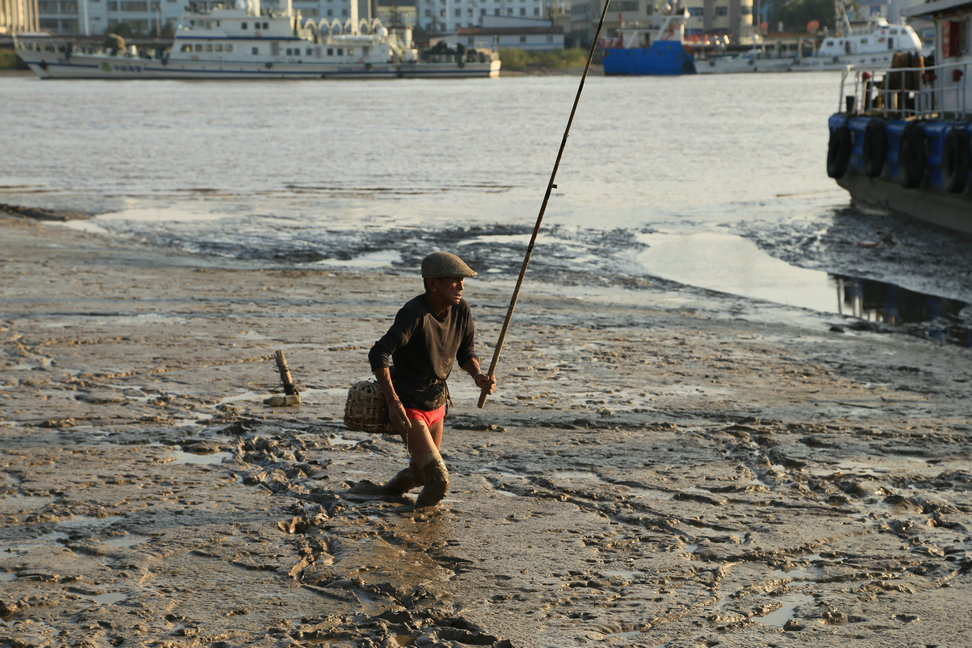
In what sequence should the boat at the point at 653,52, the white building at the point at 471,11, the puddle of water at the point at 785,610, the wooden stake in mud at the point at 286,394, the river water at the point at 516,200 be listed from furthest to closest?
the white building at the point at 471,11 → the boat at the point at 653,52 → the river water at the point at 516,200 → the wooden stake in mud at the point at 286,394 → the puddle of water at the point at 785,610

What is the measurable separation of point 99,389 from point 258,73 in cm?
8822

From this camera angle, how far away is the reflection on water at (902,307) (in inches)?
363

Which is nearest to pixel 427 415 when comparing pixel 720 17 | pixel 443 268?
pixel 443 268

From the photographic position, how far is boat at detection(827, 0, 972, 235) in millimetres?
15234

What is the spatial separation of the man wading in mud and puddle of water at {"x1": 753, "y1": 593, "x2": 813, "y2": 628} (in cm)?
137

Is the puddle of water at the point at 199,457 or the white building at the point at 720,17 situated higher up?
the white building at the point at 720,17

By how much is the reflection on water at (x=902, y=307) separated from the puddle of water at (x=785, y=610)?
535cm

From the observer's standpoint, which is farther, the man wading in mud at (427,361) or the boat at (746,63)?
the boat at (746,63)

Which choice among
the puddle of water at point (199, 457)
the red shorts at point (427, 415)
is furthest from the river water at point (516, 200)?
the puddle of water at point (199, 457)

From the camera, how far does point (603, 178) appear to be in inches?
874

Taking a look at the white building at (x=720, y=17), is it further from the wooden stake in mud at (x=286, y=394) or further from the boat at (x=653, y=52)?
the wooden stake in mud at (x=286, y=394)

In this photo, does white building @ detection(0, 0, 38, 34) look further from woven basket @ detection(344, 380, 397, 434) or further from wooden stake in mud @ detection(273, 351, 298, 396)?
woven basket @ detection(344, 380, 397, 434)

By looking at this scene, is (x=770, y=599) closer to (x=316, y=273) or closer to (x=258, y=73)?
(x=316, y=273)

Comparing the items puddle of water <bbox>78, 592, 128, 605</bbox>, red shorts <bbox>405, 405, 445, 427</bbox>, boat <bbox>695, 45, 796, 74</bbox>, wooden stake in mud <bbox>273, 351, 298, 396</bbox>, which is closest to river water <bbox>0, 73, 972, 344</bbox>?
wooden stake in mud <bbox>273, 351, 298, 396</bbox>
